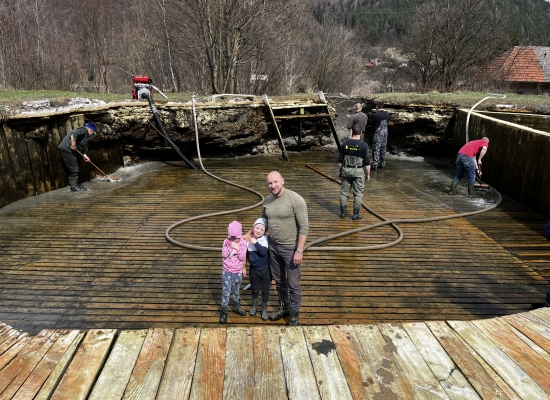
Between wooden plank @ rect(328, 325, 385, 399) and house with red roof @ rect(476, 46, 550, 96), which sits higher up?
house with red roof @ rect(476, 46, 550, 96)

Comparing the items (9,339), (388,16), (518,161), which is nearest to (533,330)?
(9,339)

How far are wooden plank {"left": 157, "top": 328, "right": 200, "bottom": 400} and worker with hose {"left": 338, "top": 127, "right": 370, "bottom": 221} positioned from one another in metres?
4.20

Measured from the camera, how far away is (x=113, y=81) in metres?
25.1

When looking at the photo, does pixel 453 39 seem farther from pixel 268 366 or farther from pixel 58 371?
pixel 58 371

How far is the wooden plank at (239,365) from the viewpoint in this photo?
8.34ft

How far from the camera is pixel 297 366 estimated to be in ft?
9.10

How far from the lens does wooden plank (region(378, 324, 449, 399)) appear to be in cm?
253

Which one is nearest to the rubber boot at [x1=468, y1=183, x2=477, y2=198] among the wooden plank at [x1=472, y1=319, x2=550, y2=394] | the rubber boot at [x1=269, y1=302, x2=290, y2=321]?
the wooden plank at [x1=472, y1=319, x2=550, y2=394]

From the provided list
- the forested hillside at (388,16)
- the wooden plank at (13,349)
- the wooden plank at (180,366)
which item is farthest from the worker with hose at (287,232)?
the forested hillside at (388,16)

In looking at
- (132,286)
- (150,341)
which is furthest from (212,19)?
(150,341)

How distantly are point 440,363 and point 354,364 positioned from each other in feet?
1.95

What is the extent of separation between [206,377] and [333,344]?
951 mm

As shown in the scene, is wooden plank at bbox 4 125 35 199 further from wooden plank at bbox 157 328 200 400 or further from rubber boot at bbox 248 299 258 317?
wooden plank at bbox 157 328 200 400

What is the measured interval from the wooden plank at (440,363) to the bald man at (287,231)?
3.56 ft
